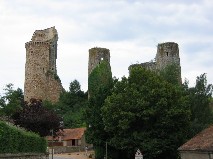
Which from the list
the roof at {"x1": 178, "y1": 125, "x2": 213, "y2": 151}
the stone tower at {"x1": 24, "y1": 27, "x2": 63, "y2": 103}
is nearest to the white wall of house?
the roof at {"x1": 178, "y1": 125, "x2": 213, "y2": 151}

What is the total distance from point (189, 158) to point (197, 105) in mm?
11970

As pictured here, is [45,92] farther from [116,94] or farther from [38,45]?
[116,94]

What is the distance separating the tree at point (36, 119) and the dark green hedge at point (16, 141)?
20.1ft

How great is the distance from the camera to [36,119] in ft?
142

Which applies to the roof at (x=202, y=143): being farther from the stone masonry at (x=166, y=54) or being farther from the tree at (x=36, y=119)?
the stone masonry at (x=166, y=54)

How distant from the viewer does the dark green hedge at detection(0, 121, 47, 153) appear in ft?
85.2

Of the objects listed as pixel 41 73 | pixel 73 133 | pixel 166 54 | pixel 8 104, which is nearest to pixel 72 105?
pixel 41 73

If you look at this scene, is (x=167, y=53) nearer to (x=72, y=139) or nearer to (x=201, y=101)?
(x=72, y=139)

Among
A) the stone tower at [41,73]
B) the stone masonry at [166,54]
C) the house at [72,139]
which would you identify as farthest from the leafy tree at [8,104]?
the stone tower at [41,73]

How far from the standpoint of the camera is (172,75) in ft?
163

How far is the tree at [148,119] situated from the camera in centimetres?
3856

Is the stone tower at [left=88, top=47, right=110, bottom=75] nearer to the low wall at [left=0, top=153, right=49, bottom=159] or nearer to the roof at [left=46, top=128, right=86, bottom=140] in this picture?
the roof at [left=46, top=128, right=86, bottom=140]

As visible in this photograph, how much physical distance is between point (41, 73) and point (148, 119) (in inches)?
1815

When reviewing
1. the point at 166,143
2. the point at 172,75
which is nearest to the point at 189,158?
the point at 166,143
